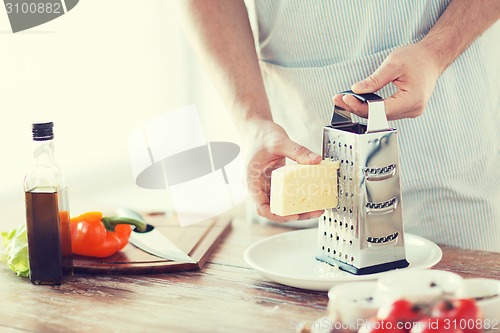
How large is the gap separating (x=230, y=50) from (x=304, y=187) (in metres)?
0.55

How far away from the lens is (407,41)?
1832 mm

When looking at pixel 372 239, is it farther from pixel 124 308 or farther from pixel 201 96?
pixel 201 96

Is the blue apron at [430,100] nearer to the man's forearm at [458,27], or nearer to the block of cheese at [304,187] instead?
the man's forearm at [458,27]

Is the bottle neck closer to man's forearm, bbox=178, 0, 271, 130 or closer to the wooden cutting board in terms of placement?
the wooden cutting board

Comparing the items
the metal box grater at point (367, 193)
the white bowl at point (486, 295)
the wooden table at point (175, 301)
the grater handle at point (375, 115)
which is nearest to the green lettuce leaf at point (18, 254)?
the wooden table at point (175, 301)

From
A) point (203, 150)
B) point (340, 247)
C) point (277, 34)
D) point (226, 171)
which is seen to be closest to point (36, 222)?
point (340, 247)

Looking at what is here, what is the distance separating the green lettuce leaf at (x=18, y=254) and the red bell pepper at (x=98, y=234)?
0.42 feet

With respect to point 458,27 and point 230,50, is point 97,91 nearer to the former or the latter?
point 230,50

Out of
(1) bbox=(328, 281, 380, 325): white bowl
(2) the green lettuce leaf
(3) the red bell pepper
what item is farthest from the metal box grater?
(2) the green lettuce leaf

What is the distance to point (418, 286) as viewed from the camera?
1.17 m

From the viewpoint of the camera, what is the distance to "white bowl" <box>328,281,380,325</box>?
3.95ft

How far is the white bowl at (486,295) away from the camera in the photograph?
1.24 meters

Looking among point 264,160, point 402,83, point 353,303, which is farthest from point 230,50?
point 353,303

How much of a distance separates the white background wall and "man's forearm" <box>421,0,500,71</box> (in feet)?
3.71
